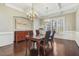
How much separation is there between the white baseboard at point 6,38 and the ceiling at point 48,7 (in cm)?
56

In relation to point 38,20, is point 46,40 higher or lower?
lower

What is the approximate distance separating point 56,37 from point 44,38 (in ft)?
0.82

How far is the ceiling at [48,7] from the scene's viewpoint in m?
1.86

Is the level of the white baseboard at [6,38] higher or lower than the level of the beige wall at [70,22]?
lower

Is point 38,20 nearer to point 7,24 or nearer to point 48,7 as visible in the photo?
point 48,7

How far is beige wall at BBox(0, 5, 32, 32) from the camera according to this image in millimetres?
1840

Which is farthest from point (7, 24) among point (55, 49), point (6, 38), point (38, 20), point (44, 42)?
point (55, 49)

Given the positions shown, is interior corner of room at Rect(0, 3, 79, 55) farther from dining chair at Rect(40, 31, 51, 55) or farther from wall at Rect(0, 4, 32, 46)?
dining chair at Rect(40, 31, 51, 55)

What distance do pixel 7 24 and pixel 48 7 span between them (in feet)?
2.96

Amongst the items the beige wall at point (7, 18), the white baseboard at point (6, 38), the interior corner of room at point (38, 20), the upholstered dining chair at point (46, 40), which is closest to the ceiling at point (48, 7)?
the interior corner of room at point (38, 20)

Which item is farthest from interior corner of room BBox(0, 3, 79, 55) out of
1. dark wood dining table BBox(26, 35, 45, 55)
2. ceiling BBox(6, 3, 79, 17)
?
dark wood dining table BBox(26, 35, 45, 55)

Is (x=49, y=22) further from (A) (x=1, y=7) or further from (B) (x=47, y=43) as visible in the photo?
(A) (x=1, y=7)

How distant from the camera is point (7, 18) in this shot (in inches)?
73.4

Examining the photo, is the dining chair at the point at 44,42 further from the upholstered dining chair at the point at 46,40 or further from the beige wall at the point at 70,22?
the beige wall at the point at 70,22
